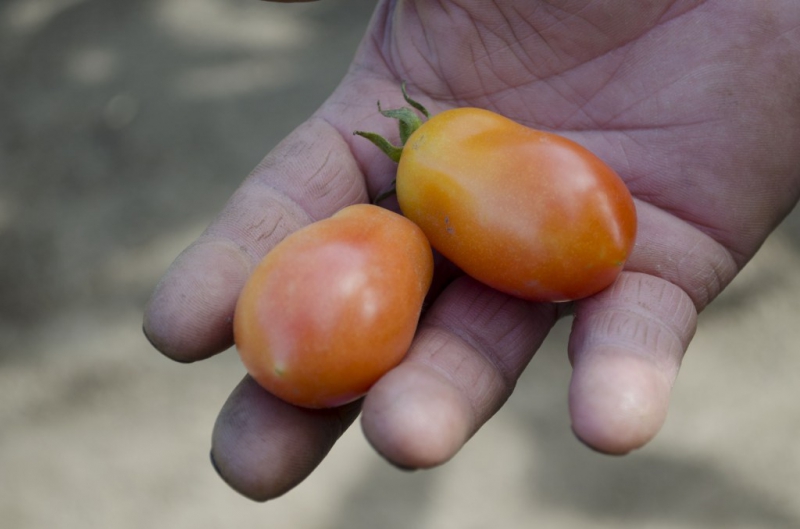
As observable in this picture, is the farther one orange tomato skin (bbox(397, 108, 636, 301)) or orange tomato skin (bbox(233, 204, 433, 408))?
orange tomato skin (bbox(397, 108, 636, 301))

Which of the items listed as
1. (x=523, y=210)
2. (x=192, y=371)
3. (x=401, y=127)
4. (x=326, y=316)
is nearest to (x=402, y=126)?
(x=401, y=127)

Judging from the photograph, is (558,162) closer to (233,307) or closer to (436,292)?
(436,292)

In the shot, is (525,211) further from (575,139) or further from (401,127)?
(575,139)

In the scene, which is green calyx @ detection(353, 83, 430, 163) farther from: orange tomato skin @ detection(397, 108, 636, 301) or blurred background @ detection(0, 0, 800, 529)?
blurred background @ detection(0, 0, 800, 529)

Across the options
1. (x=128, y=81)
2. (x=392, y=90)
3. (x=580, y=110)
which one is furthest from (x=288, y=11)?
(x=580, y=110)

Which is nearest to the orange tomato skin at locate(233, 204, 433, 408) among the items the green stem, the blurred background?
the green stem

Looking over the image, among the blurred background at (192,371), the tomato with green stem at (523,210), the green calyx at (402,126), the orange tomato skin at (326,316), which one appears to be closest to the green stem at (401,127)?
the green calyx at (402,126)

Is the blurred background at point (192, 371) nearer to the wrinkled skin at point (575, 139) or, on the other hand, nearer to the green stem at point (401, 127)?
the wrinkled skin at point (575, 139)
